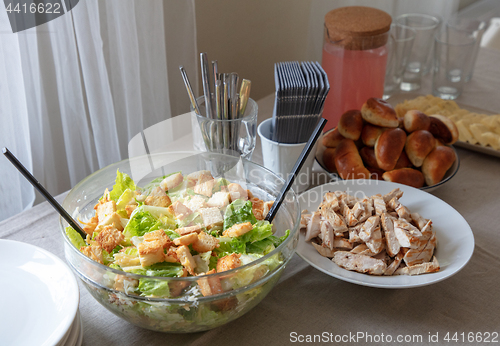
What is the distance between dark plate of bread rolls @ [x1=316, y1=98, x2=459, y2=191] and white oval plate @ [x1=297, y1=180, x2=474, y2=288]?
0.21ft

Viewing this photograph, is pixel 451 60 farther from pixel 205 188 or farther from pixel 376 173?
pixel 205 188

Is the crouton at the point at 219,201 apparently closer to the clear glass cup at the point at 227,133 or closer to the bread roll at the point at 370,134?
the clear glass cup at the point at 227,133

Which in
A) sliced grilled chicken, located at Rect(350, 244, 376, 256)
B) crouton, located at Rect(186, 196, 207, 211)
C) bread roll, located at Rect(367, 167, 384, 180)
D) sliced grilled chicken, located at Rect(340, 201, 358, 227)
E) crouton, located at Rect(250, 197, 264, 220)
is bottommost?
bread roll, located at Rect(367, 167, 384, 180)

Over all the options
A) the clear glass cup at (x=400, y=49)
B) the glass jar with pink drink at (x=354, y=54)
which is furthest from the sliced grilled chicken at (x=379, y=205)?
the clear glass cup at (x=400, y=49)

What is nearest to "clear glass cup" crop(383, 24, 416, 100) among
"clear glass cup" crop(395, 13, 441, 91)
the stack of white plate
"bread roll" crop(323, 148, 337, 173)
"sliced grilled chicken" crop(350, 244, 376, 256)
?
"clear glass cup" crop(395, 13, 441, 91)

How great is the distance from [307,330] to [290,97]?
0.45 meters

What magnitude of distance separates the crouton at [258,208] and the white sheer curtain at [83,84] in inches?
27.0

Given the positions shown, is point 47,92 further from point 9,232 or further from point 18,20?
point 9,232

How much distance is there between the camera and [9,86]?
1054 millimetres

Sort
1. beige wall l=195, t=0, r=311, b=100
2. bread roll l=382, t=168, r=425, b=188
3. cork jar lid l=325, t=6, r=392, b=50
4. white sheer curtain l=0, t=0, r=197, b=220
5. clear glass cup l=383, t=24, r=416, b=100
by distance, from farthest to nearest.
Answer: beige wall l=195, t=0, r=311, b=100, clear glass cup l=383, t=24, r=416, b=100, cork jar lid l=325, t=6, r=392, b=50, white sheer curtain l=0, t=0, r=197, b=220, bread roll l=382, t=168, r=425, b=188

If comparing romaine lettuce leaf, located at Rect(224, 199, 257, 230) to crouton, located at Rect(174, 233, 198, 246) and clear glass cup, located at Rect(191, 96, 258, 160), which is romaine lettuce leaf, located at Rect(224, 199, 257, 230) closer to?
crouton, located at Rect(174, 233, 198, 246)

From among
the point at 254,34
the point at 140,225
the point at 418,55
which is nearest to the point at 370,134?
the point at 140,225

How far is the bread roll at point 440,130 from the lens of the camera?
1.06 m

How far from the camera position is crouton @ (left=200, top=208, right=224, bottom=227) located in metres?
0.65
